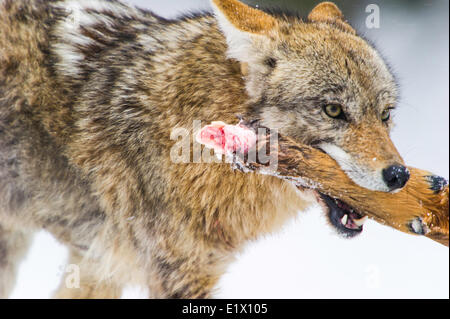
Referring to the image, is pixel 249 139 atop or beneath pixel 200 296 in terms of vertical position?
atop

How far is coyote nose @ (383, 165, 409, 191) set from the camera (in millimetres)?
2162

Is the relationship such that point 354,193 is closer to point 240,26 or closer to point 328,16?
point 240,26

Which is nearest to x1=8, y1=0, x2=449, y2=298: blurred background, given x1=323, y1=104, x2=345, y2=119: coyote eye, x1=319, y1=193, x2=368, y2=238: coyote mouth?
x1=319, y1=193, x2=368, y2=238: coyote mouth

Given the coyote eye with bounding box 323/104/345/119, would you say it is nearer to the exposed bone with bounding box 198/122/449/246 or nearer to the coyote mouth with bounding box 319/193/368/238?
the exposed bone with bounding box 198/122/449/246

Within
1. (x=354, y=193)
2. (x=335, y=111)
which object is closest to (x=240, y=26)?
(x=335, y=111)

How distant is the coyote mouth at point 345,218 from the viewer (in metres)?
2.48

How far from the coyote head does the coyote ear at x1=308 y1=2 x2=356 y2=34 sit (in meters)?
0.36

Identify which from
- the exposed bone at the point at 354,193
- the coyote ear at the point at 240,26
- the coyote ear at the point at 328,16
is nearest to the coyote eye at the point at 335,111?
the exposed bone at the point at 354,193

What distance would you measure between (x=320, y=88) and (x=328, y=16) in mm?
929

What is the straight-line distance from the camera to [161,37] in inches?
112

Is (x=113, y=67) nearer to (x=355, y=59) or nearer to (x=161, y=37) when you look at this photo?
(x=161, y=37)

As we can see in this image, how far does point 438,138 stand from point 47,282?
169 inches

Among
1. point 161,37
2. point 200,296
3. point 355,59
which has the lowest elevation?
point 200,296
